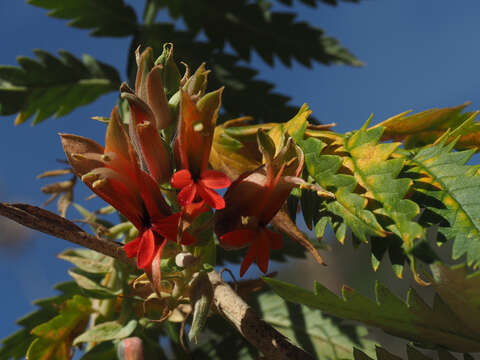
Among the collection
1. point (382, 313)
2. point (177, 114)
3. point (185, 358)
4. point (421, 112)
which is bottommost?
point (382, 313)

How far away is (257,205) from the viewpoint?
82cm

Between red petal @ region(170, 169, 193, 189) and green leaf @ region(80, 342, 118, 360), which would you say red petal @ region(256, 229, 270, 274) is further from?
green leaf @ region(80, 342, 118, 360)

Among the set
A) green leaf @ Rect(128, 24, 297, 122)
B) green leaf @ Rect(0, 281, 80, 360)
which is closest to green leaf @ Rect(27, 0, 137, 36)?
green leaf @ Rect(128, 24, 297, 122)

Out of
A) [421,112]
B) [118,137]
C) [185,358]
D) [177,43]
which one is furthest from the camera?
[177,43]

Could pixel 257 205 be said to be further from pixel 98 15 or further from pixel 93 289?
pixel 98 15

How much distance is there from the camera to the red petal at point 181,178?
78 cm

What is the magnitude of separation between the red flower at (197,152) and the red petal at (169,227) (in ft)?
0.11

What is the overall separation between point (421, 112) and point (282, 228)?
0.35 m

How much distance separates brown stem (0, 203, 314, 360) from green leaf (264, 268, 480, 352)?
9 cm

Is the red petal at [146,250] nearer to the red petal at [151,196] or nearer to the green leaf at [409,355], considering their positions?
the red petal at [151,196]

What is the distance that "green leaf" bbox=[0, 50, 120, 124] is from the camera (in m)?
1.64

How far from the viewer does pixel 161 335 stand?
146 centimetres

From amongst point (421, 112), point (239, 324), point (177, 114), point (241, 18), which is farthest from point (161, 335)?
point (241, 18)

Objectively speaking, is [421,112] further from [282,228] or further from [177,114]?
[177,114]
